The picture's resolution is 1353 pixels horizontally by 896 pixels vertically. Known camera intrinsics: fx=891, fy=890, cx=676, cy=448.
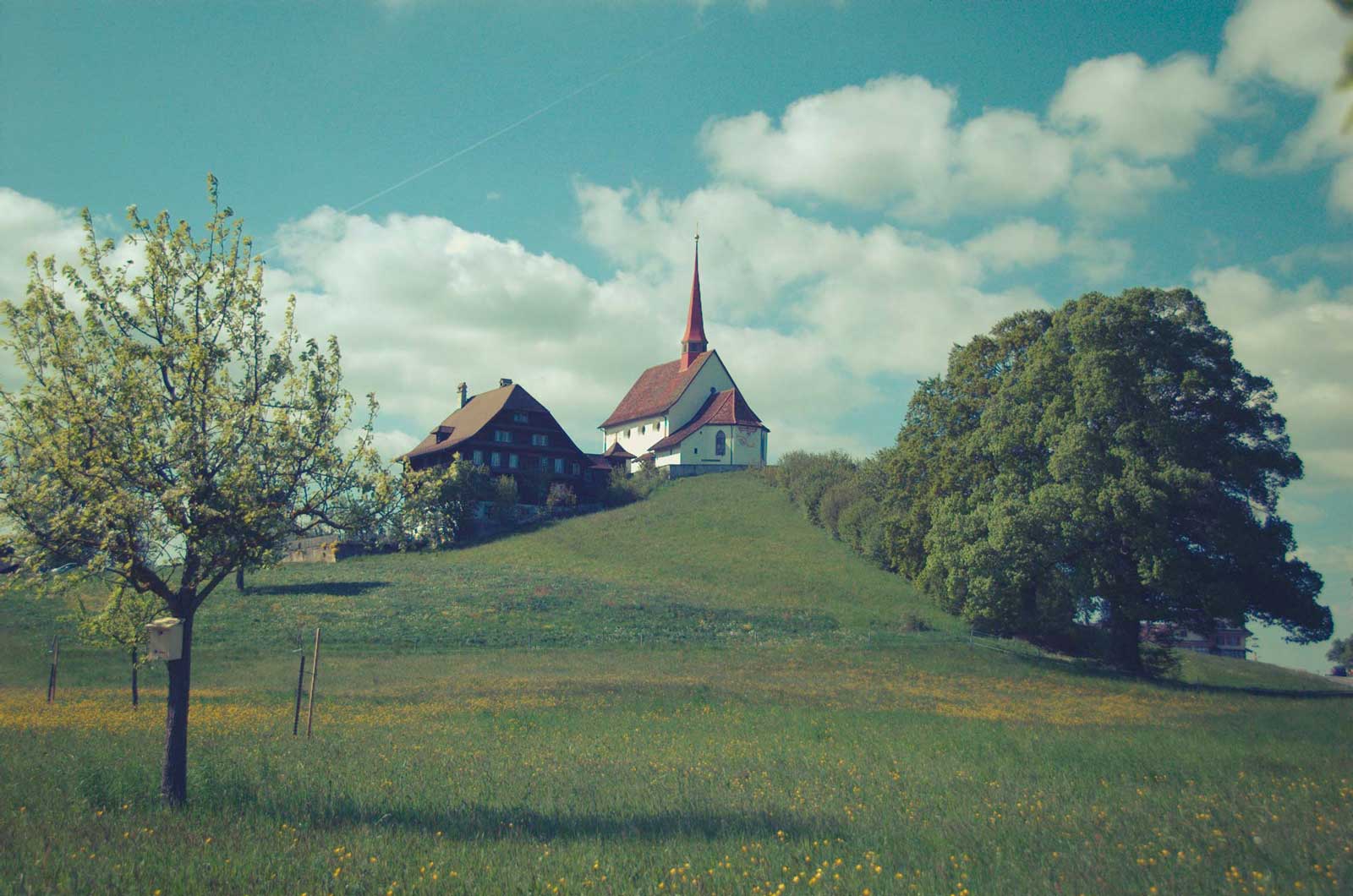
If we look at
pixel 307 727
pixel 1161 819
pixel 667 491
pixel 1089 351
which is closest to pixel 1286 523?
pixel 1089 351

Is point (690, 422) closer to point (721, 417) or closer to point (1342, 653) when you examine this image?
point (721, 417)

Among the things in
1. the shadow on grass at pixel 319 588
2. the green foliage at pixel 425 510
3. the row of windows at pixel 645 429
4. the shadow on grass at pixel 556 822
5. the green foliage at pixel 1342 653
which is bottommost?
the green foliage at pixel 1342 653

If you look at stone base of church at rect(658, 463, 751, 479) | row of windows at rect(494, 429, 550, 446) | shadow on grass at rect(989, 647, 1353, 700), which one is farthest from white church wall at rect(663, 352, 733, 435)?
shadow on grass at rect(989, 647, 1353, 700)

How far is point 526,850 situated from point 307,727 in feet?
36.3

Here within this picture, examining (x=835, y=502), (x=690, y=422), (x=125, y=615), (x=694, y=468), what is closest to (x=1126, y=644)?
(x=125, y=615)

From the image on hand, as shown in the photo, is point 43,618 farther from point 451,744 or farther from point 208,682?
point 451,744

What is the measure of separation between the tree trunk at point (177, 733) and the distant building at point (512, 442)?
3006 inches

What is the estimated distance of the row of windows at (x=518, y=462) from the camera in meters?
89.0

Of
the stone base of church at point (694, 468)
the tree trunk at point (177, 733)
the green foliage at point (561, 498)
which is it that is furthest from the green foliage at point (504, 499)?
the tree trunk at point (177, 733)

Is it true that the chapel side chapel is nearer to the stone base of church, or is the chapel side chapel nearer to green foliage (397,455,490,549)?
the stone base of church

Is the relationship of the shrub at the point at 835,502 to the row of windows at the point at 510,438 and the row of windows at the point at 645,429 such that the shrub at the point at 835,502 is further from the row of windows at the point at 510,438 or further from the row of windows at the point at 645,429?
the row of windows at the point at 645,429

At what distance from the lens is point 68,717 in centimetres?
1953

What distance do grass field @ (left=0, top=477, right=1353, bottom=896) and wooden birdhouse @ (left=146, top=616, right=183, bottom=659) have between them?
5.60 ft

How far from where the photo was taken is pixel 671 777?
1328 centimetres
